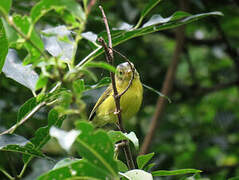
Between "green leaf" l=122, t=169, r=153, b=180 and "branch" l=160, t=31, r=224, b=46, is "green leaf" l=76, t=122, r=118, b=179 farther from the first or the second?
"branch" l=160, t=31, r=224, b=46

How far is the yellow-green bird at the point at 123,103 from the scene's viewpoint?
3.39 meters

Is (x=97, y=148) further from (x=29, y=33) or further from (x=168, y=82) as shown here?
(x=168, y=82)

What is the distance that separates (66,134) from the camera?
3.38ft

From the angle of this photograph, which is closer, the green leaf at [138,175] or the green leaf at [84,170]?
the green leaf at [84,170]

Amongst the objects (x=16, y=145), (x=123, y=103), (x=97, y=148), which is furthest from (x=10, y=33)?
(x=123, y=103)

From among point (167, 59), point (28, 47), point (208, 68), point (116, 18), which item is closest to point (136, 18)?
point (116, 18)

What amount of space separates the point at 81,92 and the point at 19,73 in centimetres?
88

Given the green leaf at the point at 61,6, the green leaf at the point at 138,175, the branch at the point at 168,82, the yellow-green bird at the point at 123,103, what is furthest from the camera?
the branch at the point at 168,82

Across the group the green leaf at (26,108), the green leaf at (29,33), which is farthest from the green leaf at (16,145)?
the green leaf at (29,33)

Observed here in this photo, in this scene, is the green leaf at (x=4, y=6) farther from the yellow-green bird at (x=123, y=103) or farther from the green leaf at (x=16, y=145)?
the yellow-green bird at (x=123, y=103)

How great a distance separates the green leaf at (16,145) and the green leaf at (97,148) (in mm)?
558

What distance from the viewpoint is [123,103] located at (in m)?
3.39

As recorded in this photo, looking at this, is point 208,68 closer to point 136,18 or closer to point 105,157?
point 136,18

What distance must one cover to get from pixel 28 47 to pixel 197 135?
3.72m
